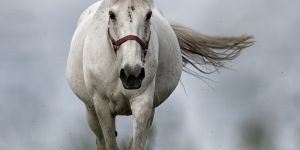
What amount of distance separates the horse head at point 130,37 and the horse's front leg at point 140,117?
562mm

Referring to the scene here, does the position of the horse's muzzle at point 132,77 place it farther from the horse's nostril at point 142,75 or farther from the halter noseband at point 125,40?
the halter noseband at point 125,40

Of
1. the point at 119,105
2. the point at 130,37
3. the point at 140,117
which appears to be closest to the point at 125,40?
the point at 130,37

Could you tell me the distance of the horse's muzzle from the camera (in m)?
8.47

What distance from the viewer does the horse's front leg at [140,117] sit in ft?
30.1

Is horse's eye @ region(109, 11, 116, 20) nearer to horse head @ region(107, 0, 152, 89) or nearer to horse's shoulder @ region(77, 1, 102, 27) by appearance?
horse head @ region(107, 0, 152, 89)

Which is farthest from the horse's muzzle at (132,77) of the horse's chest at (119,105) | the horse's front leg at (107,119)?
the horse's front leg at (107,119)

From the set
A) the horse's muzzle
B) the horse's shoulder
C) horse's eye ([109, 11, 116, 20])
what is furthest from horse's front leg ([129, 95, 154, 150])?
the horse's shoulder

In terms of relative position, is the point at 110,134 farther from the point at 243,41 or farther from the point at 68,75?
the point at 243,41

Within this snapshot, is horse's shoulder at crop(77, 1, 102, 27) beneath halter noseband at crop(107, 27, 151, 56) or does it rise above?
beneath

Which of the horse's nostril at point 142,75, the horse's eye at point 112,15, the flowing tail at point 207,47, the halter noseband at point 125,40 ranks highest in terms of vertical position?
the horse's eye at point 112,15

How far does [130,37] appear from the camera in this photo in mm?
8617

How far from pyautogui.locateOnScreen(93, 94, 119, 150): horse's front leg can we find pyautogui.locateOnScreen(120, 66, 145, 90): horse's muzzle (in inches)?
36.9

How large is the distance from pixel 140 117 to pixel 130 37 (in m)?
0.92

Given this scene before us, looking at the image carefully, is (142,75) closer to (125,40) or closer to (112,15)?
(125,40)
